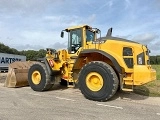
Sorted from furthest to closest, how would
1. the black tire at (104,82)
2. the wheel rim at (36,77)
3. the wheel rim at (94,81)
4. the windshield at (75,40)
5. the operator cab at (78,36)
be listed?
the wheel rim at (36,77)
the windshield at (75,40)
the operator cab at (78,36)
the wheel rim at (94,81)
the black tire at (104,82)

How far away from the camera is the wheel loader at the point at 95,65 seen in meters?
7.80

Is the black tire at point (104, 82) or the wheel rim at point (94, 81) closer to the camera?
the black tire at point (104, 82)

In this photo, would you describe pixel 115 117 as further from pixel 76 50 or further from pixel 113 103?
pixel 76 50

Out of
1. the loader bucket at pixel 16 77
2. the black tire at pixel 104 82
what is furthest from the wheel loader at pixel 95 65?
the loader bucket at pixel 16 77

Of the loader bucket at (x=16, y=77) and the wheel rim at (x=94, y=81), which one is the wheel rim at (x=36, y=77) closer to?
the loader bucket at (x=16, y=77)

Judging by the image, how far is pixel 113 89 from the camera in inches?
301

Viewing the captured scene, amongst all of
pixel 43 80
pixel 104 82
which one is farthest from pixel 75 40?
pixel 104 82

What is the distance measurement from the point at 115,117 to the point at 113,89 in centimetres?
182

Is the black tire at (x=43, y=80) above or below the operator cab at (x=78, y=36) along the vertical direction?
below

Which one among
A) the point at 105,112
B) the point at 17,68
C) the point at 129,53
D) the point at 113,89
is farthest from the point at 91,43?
the point at 17,68

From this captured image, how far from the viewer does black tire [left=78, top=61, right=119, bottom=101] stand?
7.71m

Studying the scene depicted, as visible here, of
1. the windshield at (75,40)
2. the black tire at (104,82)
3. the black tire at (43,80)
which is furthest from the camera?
the black tire at (43,80)

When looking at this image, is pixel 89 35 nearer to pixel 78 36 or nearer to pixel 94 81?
pixel 78 36

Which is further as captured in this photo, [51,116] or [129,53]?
[129,53]
